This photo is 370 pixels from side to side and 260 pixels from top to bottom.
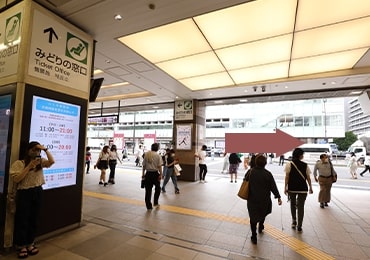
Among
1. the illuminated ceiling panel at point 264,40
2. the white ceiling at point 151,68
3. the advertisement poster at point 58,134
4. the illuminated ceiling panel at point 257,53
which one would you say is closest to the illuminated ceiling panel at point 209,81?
the illuminated ceiling panel at point 264,40

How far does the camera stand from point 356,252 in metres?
3.16

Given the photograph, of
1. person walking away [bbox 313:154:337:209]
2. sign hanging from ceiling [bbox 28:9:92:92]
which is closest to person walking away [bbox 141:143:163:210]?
sign hanging from ceiling [bbox 28:9:92:92]

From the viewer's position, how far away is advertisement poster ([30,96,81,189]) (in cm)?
318

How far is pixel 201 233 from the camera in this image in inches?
146

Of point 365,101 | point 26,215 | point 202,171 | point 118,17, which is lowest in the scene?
point 202,171

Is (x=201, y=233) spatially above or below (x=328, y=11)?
below

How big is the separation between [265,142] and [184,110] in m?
4.56

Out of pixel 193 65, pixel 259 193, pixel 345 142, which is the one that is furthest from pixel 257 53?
pixel 345 142

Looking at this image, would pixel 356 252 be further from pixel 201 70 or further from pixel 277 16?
pixel 201 70

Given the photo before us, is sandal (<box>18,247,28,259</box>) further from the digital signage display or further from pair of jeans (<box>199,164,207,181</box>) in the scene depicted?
pair of jeans (<box>199,164,207,181</box>)

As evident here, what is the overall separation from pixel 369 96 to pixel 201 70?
19.4 feet

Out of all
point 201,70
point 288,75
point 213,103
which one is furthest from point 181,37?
point 213,103

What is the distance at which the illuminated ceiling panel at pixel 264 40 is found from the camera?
3.61m

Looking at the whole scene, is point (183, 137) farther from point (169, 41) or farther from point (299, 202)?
point (299, 202)
